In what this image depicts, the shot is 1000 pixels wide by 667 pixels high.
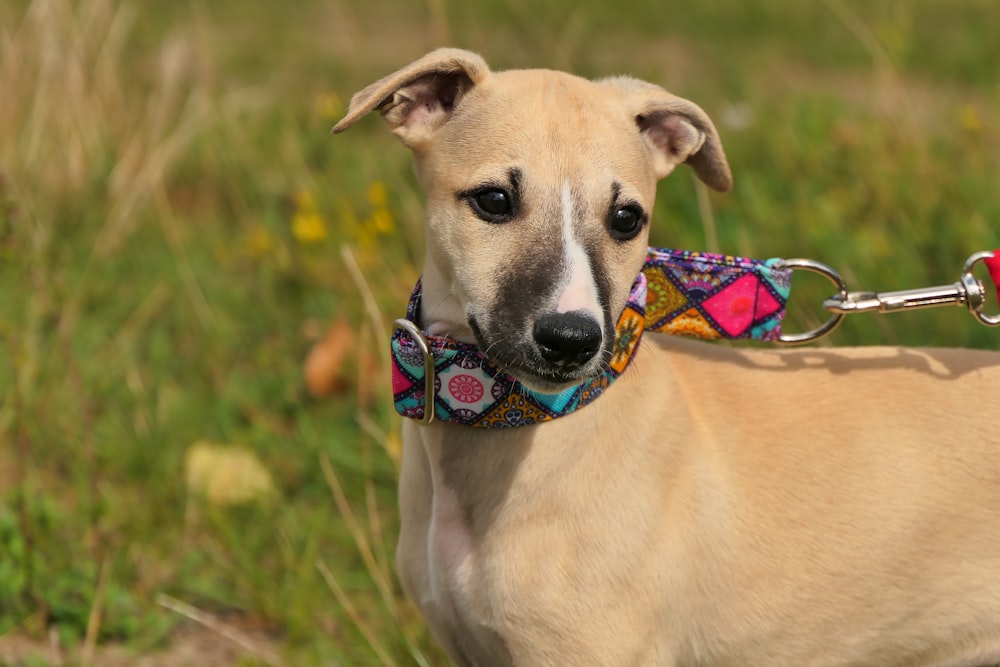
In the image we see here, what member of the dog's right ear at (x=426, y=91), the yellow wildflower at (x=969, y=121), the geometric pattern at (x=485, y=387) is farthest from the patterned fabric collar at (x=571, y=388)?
the yellow wildflower at (x=969, y=121)

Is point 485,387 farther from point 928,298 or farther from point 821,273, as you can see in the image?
point 928,298

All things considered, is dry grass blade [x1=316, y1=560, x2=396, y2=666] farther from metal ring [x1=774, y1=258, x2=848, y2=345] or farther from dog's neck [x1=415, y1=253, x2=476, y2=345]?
metal ring [x1=774, y1=258, x2=848, y2=345]

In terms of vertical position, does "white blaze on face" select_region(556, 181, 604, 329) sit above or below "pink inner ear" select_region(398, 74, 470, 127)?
below

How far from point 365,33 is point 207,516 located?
21.5ft

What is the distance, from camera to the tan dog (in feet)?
8.31

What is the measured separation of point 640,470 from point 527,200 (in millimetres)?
680

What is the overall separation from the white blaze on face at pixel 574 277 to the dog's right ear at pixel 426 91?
0.44 metres

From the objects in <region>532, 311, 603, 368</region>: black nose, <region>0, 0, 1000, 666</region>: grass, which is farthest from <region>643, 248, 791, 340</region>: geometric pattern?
<region>0, 0, 1000, 666</region>: grass

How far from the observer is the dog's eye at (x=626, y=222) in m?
2.60

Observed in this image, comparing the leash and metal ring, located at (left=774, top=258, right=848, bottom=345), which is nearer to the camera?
the leash

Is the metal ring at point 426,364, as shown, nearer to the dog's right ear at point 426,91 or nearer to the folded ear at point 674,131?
the dog's right ear at point 426,91

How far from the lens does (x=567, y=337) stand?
230 centimetres

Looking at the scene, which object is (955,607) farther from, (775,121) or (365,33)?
(365,33)

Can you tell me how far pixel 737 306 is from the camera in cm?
294
